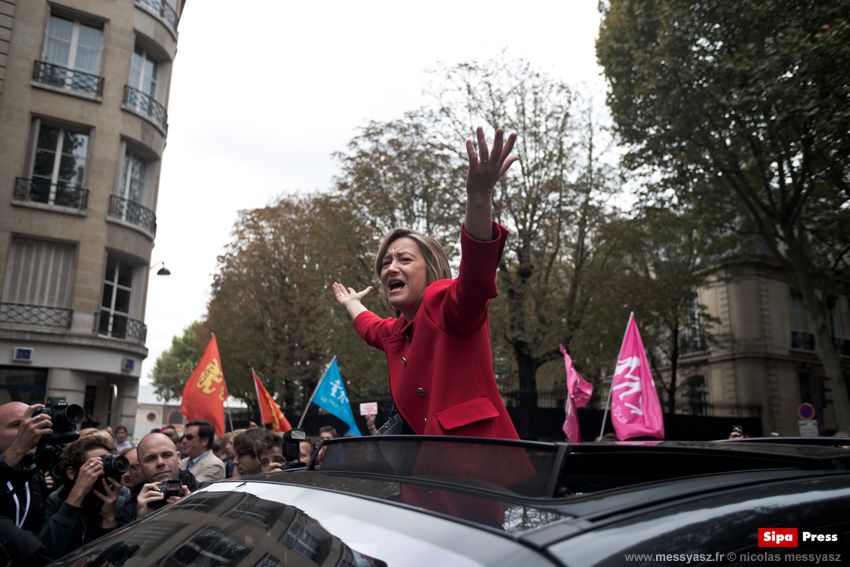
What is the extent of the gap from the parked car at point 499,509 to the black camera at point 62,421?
1.79 m

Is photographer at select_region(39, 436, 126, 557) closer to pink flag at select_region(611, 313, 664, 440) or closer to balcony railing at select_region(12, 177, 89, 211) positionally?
pink flag at select_region(611, 313, 664, 440)

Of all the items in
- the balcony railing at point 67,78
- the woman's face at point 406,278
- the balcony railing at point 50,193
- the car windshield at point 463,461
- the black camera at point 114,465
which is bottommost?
the black camera at point 114,465

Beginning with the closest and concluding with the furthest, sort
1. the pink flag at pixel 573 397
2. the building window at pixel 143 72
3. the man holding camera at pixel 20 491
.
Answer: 1. the man holding camera at pixel 20 491
2. the pink flag at pixel 573 397
3. the building window at pixel 143 72

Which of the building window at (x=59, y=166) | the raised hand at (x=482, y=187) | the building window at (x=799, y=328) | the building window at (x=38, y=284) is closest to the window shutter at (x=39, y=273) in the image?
the building window at (x=38, y=284)

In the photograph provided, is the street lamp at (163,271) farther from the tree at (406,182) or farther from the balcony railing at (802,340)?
the balcony railing at (802,340)

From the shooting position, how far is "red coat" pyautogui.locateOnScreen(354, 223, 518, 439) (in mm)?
2062

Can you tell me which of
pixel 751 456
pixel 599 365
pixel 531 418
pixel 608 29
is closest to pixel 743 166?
pixel 608 29

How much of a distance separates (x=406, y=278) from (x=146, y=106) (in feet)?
69.8

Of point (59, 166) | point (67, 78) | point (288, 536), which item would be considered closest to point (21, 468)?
point (288, 536)

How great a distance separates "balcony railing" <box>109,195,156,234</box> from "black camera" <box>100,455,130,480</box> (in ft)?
58.8

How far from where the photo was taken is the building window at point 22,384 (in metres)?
17.6

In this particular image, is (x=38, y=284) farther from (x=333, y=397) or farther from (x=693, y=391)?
(x=693, y=391)

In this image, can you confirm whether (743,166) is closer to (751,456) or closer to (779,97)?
(779,97)

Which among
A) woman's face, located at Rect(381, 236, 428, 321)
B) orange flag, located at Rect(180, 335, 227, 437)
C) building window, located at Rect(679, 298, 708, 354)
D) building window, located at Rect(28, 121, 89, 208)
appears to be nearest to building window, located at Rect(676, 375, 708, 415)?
building window, located at Rect(679, 298, 708, 354)
